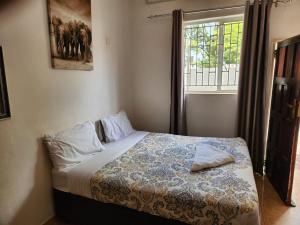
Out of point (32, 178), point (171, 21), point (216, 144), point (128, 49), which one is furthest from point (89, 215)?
point (171, 21)

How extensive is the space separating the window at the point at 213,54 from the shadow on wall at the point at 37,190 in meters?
2.18

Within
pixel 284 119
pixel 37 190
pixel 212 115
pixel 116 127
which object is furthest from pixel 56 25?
pixel 284 119

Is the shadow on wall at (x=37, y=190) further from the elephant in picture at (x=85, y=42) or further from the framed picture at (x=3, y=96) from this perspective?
the elephant in picture at (x=85, y=42)

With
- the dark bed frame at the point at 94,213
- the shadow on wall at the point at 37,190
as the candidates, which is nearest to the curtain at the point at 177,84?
the dark bed frame at the point at 94,213

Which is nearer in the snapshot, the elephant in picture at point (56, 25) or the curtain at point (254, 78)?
the elephant in picture at point (56, 25)

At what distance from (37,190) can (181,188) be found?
1337 millimetres

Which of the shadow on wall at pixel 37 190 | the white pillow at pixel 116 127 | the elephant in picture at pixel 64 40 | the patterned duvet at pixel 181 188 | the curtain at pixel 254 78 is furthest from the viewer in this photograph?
the white pillow at pixel 116 127

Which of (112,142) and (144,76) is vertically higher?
(144,76)

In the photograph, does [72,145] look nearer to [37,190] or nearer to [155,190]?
[37,190]

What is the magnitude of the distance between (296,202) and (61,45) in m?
2.98

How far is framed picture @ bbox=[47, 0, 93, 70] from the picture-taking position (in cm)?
201

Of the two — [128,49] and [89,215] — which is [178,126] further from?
[89,215]

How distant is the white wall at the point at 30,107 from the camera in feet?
5.38

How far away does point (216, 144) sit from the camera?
2381 millimetres
